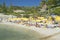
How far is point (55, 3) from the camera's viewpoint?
4847 centimetres

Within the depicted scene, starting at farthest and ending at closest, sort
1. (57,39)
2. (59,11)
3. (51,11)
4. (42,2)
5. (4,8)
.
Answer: (4,8)
(42,2)
(51,11)
(59,11)
(57,39)

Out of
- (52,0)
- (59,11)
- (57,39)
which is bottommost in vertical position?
(57,39)

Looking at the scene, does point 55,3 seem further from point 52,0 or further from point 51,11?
point 51,11

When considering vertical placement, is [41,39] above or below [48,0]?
below

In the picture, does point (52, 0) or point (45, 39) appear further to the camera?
point (52, 0)

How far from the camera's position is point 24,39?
17.4m

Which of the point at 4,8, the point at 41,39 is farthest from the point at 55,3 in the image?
the point at 41,39

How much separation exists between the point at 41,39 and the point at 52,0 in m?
32.9

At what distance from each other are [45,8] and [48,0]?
2.52m

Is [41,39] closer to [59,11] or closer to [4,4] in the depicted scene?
[59,11]

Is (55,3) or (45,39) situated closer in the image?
(45,39)

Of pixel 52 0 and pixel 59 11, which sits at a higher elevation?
pixel 52 0

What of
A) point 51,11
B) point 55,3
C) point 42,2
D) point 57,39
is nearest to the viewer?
point 57,39

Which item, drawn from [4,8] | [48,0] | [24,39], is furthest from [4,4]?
[24,39]
